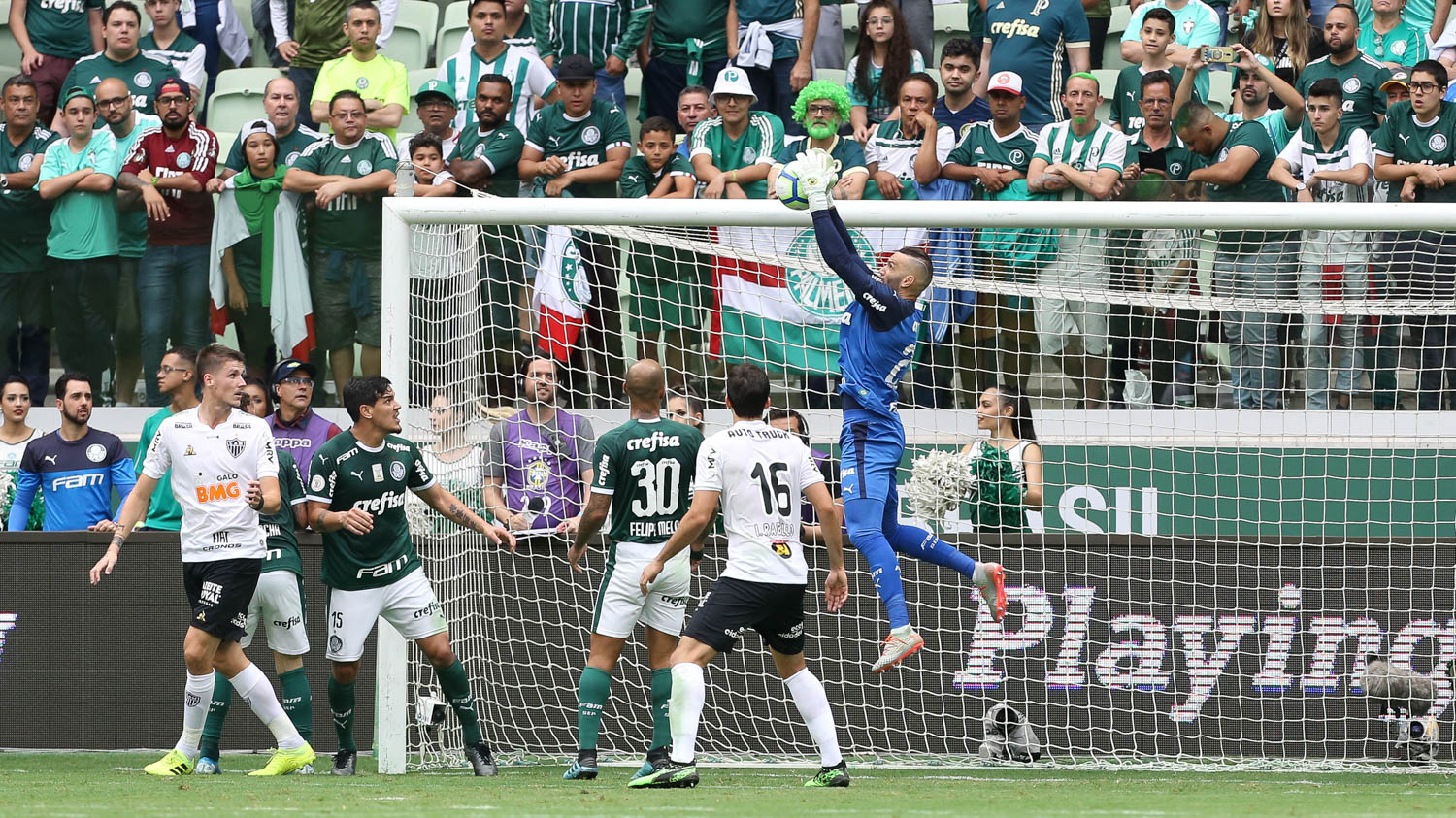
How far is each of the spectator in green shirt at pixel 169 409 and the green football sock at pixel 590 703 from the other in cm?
281

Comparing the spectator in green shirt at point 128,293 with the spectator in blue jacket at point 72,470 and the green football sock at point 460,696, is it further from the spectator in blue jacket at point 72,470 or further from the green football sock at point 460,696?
the green football sock at point 460,696

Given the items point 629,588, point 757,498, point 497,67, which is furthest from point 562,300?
point 497,67

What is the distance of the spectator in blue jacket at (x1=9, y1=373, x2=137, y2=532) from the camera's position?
10.5 m

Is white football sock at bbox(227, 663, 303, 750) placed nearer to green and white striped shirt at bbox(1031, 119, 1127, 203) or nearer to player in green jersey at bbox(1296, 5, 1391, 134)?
green and white striped shirt at bbox(1031, 119, 1127, 203)

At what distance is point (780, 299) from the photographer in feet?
33.7

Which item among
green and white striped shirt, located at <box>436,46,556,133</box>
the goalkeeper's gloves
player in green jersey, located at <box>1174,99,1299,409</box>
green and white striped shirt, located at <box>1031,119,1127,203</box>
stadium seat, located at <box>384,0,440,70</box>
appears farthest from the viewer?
stadium seat, located at <box>384,0,440,70</box>

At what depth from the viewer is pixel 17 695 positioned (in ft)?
33.9

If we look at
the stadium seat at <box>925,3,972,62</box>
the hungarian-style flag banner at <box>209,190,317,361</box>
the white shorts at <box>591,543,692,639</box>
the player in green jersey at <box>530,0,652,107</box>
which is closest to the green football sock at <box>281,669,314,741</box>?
the white shorts at <box>591,543,692,639</box>

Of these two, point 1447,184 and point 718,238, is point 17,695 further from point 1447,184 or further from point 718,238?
point 1447,184

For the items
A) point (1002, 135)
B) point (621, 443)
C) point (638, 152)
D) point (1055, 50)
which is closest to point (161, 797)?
point (621, 443)

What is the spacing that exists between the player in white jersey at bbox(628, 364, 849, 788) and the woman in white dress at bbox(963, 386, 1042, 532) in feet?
7.52

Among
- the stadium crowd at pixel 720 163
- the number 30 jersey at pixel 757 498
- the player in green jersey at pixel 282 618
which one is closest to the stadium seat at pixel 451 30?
the stadium crowd at pixel 720 163

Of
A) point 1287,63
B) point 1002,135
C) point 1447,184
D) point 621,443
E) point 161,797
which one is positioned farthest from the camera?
point 1287,63

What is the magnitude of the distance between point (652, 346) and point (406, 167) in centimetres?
195
